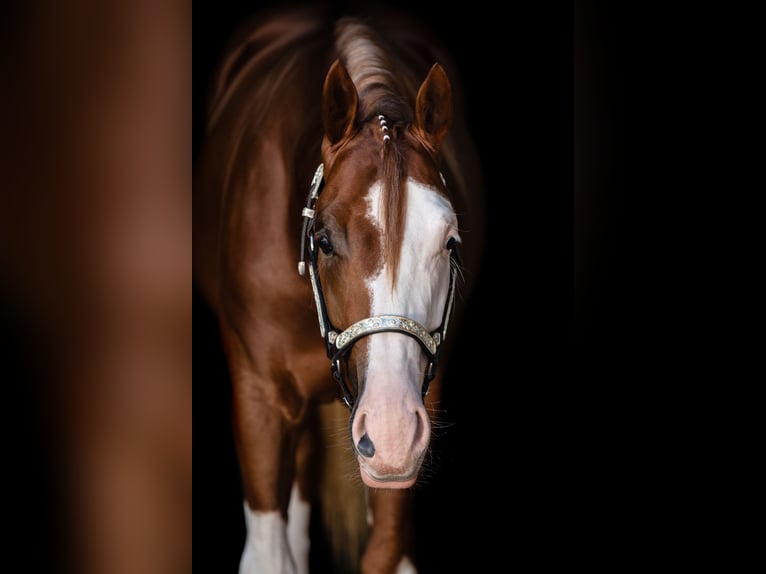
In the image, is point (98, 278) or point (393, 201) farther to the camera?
point (98, 278)

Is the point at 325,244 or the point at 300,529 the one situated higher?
the point at 325,244

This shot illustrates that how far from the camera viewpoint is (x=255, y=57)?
1.51m

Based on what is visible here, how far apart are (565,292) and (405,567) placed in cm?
57

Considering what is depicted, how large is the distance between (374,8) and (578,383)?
0.78 m

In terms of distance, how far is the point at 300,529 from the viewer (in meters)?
1.50

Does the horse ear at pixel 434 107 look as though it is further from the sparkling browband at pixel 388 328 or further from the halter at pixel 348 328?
the sparkling browband at pixel 388 328

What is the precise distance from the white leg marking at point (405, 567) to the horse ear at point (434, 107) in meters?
0.71

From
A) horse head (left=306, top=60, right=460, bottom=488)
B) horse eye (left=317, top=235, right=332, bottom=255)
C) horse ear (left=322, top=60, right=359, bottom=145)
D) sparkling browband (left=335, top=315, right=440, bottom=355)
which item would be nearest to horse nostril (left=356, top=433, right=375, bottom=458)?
horse head (left=306, top=60, right=460, bottom=488)

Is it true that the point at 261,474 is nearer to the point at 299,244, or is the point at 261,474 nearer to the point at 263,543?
the point at 263,543

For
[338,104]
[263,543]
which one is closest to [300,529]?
[263,543]

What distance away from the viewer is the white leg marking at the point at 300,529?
1492mm

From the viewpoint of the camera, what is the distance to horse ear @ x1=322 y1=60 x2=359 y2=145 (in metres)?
1.29

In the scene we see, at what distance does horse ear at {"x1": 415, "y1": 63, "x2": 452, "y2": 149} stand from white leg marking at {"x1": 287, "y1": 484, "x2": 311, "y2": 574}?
652 mm

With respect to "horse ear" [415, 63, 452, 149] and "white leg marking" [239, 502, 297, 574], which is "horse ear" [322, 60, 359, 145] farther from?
"white leg marking" [239, 502, 297, 574]
